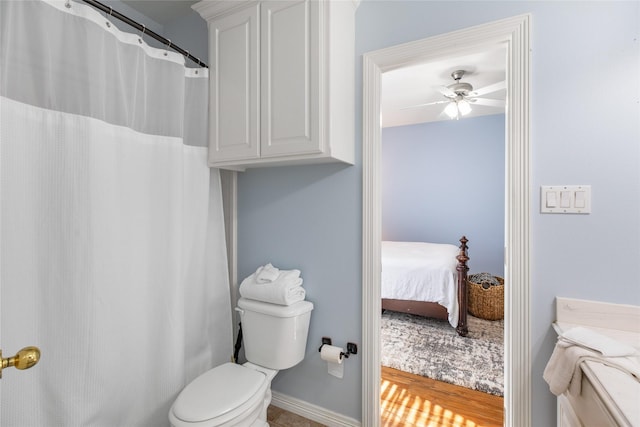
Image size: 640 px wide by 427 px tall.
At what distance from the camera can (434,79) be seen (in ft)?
9.72

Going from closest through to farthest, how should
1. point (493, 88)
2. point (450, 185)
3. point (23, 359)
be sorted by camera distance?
point (23, 359) → point (493, 88) → point (450, 185)

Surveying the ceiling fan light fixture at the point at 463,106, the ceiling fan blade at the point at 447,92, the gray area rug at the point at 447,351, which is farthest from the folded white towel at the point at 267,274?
the ceiling fan light fixture at the point at 463,106

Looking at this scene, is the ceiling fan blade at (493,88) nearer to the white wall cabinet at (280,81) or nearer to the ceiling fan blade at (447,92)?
the ceiling fan blade at (447,92)

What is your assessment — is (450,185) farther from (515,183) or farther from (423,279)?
(515,183)

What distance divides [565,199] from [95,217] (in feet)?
6.48

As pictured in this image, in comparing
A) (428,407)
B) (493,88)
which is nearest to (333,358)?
(428,407)

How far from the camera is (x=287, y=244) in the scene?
1.86 m

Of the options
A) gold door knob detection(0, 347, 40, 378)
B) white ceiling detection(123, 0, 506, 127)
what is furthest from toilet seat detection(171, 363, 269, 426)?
white ceiling detection(123, 0, 506, 127)

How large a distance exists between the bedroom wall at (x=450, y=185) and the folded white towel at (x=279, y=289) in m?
3.50

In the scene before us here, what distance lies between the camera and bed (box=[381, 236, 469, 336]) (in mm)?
2994

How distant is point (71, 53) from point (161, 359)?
1.43 meters

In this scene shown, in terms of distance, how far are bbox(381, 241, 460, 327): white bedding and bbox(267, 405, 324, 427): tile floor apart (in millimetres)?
1656

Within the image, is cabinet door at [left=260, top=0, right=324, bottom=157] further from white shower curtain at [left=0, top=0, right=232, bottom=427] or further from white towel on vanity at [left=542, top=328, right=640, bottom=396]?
white towel on vanity at [left=542, top=328, right=640, bottom=396]

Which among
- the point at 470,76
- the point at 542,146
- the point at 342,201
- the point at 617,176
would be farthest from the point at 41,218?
the point at 470,76
